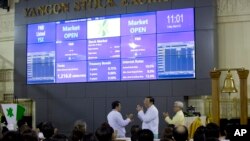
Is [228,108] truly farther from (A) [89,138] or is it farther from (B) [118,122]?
(A) [89,138]

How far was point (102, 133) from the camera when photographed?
463 cm

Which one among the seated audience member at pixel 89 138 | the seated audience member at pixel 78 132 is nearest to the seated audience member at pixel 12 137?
the seated audience member at pixel 89 138

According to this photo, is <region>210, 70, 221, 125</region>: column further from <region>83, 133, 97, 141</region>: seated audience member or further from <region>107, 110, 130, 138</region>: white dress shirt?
<region>83, 133, 97, 141</region>: seated audience member

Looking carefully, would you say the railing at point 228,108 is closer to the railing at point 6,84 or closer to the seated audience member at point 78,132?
the seated audience member at point 78,132

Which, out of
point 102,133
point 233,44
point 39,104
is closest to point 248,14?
point 233,44

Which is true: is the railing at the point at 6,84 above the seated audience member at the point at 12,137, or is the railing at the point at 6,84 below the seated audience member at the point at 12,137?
above

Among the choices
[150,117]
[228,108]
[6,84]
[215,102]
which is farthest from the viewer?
[6,84]

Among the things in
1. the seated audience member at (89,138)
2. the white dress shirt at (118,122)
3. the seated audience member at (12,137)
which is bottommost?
the white dress shirt at (118,122)

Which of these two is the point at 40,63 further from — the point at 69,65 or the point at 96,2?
the point at 96,2

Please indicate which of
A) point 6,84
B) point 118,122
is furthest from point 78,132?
point 6,84

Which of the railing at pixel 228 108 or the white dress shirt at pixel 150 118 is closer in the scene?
the white dress shirt at pixel 150 118

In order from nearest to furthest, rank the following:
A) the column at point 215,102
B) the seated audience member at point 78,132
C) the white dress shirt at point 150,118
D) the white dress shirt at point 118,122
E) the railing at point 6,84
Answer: the seated audience member at point 78,132, the column at point 215,102, the white dress shirt at point 118,122, the white dress shirt at point 150,118, the railing at point 6,84

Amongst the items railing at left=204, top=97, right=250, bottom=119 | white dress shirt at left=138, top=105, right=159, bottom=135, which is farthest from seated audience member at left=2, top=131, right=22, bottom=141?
railing at left=204, top=97, right=250, bottom=119

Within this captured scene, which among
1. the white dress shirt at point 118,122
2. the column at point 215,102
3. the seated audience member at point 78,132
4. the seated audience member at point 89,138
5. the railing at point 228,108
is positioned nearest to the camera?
the seated audience member at point 89,138
